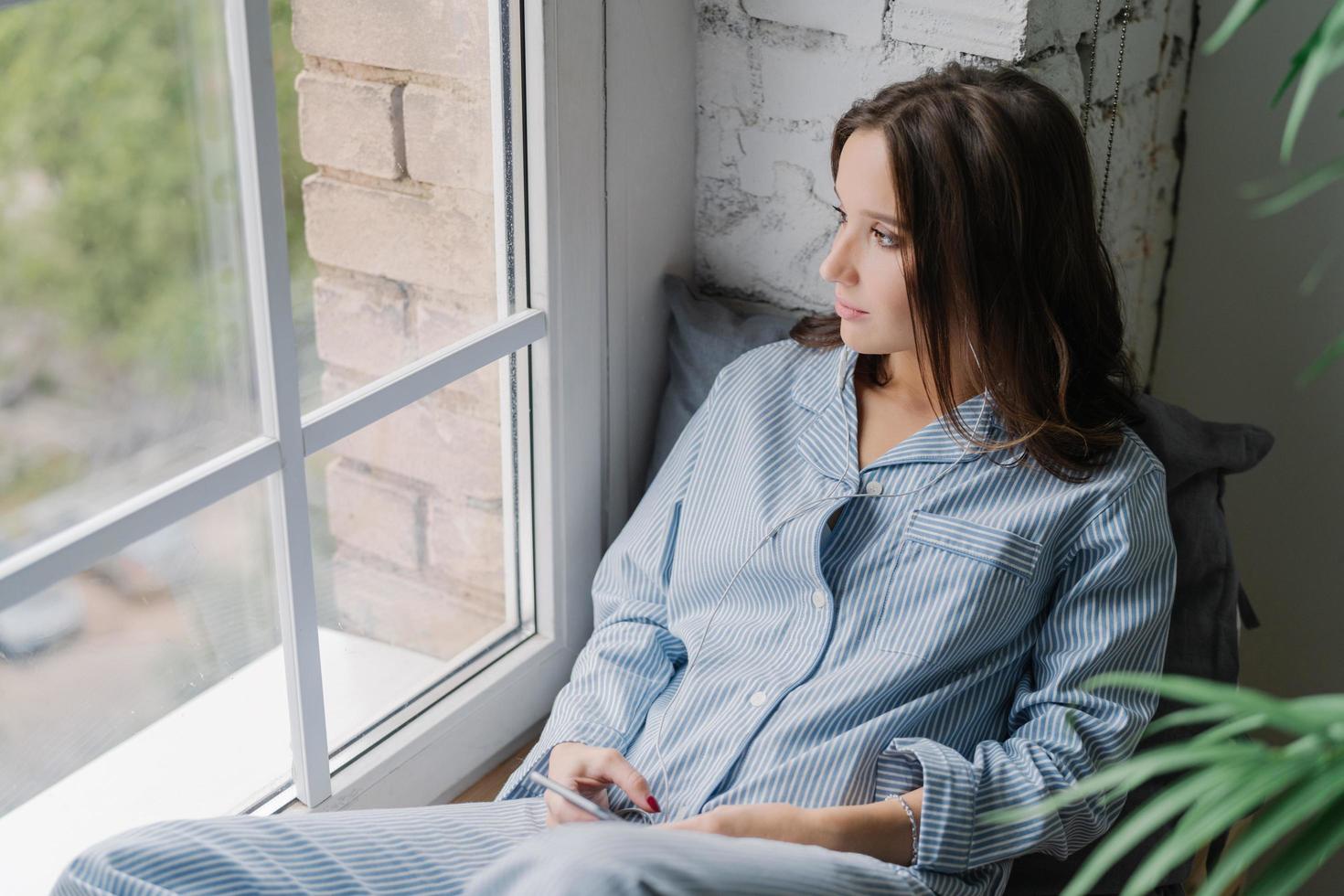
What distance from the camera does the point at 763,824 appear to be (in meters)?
1.14

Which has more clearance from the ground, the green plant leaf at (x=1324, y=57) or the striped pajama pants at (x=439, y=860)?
the green plant leaf at (x=1324, y=57)

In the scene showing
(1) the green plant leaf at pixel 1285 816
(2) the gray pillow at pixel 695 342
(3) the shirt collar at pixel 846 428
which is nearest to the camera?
(1) the green plant leaf at pixel 1285 816

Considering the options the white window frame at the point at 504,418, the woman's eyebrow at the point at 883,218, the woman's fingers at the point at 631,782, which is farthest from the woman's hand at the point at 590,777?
the woman's eyebrow at the point at 883,218

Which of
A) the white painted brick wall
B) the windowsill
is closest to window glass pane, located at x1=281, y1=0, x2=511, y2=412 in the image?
the white painted brick wall

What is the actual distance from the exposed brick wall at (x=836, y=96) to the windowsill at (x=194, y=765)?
2.20ft

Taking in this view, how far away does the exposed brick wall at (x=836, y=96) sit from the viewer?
4.65 feet

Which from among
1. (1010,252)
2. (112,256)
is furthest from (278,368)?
(1010,252)

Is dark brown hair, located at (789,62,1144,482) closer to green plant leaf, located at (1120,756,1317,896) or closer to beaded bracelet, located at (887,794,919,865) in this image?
beaded bracelet, located at (887,794,919,865)

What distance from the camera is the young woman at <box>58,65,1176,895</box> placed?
1.17m

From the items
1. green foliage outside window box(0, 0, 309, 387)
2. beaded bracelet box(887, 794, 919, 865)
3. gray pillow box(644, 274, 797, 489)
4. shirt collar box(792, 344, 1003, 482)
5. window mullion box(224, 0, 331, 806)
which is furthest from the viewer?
gray pillow box(644, 274, 797, 489)

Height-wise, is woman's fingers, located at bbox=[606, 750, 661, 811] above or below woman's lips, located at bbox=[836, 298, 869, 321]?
below

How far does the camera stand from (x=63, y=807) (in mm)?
1133

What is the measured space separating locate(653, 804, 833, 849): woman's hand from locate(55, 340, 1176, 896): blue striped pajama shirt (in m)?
0.06

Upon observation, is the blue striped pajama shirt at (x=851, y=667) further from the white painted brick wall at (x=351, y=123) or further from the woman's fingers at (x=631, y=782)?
the white painted brick wall at (x=351, y=123)
